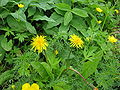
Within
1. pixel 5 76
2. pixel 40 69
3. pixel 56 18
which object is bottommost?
pixel 5 76

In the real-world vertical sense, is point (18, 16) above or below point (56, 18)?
above

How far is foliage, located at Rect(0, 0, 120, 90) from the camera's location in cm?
156

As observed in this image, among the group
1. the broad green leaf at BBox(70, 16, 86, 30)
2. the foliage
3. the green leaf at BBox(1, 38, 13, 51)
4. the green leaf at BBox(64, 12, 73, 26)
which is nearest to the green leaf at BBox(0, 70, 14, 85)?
the foliage

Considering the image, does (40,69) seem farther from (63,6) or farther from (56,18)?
(63,6)

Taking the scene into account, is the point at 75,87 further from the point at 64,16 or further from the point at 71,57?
the point at 64,16

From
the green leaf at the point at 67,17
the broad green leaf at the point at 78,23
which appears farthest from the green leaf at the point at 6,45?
the broad green leaf at the point at 78,23

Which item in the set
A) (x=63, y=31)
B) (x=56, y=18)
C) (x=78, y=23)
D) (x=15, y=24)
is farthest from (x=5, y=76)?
(x=78, y=23)

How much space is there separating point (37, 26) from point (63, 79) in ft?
2.98

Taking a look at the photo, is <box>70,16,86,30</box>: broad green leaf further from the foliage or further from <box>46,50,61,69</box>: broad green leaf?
<box>46,50,61,69</box>: broad green leaf

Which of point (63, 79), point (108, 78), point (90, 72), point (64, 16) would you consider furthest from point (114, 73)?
point (64, 16)

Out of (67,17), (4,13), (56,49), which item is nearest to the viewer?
(56,49)

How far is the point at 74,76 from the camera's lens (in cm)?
171

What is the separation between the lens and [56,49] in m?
1.80

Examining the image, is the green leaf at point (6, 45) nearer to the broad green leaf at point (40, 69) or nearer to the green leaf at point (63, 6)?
the broad green leaf at point (40, 69)
